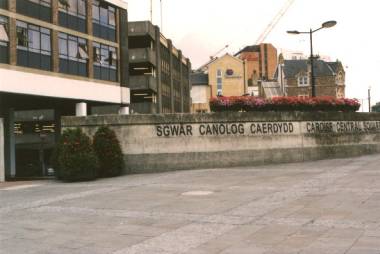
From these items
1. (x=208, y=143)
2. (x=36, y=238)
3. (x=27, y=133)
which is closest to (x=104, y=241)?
(x=36, y=238)

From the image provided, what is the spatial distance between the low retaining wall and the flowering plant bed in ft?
1.36

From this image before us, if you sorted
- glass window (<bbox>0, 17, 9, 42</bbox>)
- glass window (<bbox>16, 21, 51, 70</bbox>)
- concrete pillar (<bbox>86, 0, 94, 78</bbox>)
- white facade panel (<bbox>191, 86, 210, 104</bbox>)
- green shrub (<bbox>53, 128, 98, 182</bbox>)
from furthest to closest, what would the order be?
white facade panel (<bbox>191, 86, 210, 104</bbox>), concrete pillar (<bbox>86, 0, 94, 78</bbox>), glass window (<bbox>16, 21, 51, 70</bbox>), glass window (<bbox>0, 17, 9, 42</bbox>), green shrub (<bbox>53, 128, 98, 182</bbox>)

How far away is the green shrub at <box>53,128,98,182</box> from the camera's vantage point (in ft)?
57.0

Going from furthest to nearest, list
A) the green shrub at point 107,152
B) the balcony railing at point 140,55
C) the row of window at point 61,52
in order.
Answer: the balcony railing at point 140,55 < the row of window at point 61,52 < the green shrub at point 107,152

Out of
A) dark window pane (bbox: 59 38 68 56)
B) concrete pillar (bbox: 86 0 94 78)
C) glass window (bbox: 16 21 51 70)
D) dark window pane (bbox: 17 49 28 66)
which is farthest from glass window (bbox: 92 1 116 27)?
dark window pane (bbox: 17 49 28 66)

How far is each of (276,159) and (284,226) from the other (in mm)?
11377

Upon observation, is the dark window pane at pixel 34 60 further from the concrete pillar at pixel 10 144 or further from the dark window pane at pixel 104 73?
the dark window pane at pixel 104 73

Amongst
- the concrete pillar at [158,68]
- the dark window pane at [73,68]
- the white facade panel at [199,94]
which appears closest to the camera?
the dark window pane at [73,68]

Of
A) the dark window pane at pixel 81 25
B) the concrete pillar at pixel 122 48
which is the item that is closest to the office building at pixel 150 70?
the concrete pillar at pixel 122 48

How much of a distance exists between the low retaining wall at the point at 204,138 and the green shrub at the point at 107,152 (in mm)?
528

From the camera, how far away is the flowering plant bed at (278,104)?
1903 cm

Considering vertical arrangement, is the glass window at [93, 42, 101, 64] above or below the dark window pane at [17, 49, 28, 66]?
above

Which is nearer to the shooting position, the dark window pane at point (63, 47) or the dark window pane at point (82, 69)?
the dark window pane at point (63, 47)

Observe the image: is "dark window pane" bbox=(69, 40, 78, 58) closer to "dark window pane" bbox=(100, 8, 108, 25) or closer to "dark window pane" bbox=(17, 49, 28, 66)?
"dark window pane" bbox=(100, 8, 108, 25)
